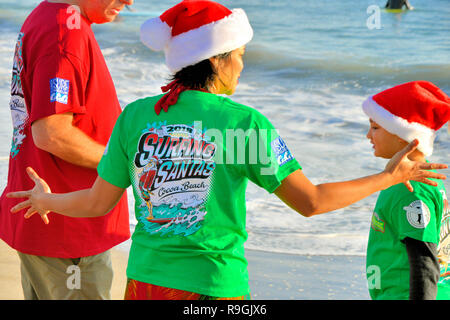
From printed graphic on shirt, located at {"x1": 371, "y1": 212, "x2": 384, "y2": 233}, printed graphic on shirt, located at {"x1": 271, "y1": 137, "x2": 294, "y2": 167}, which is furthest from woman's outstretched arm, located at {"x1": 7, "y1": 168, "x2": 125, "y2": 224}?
printed graphic on shirt, located at {"x1": 371, "y1": 212, "x2": 384, "y2": 233}

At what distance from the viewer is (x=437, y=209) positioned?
2670 millimetres

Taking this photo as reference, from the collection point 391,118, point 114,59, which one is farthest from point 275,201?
point 114,59

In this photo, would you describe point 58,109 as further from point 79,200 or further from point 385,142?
point 385,142

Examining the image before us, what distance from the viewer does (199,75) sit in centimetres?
232

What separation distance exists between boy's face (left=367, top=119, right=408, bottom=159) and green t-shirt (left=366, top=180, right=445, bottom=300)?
288 mm

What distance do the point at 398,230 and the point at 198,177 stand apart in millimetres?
917

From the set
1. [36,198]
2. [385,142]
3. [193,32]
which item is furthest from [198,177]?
[385,142]

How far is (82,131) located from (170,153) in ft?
2.46

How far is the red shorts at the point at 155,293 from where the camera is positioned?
7.24 ft

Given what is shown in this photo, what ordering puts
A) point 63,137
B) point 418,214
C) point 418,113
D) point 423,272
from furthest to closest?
point 418,113 < point 63,137 < point 418,214 < point 423,272

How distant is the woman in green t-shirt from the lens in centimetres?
216

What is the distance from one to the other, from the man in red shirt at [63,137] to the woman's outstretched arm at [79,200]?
11.8 inches

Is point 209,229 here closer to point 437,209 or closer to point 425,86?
point 437,209

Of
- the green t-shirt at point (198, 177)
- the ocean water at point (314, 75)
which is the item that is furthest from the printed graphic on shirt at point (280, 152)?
the ocean water at point (314, 75)
